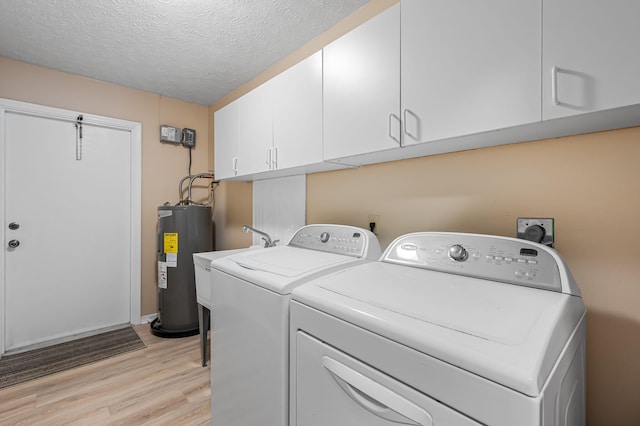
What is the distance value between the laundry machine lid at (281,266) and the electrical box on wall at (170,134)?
7.27 ft

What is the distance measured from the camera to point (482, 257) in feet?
3.36

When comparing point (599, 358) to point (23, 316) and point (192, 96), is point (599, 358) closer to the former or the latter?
point (192, 96)

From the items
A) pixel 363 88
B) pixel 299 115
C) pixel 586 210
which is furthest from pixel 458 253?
pixel 299 115

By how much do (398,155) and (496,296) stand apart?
79 centimetres

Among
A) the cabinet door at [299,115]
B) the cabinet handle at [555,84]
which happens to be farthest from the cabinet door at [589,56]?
the cabinet door at [299,115]

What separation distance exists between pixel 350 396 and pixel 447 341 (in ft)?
1.11

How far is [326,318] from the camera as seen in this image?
84 cm

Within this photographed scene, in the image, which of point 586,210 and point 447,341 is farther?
point 586,210

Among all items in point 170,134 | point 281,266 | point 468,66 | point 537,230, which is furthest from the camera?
point 170,134

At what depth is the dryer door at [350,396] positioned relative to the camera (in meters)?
0.61

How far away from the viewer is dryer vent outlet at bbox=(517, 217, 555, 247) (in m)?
1.06

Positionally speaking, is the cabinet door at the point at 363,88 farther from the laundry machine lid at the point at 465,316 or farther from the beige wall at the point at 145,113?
the beige wall at the point at 145,113

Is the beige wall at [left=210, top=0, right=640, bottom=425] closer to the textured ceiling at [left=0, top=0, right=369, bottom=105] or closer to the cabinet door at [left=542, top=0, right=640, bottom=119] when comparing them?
the cabinet door at [left=542, top=0, right=640, bottom=119]

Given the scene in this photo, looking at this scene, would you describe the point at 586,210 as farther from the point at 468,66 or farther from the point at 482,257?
the point at 468,66
